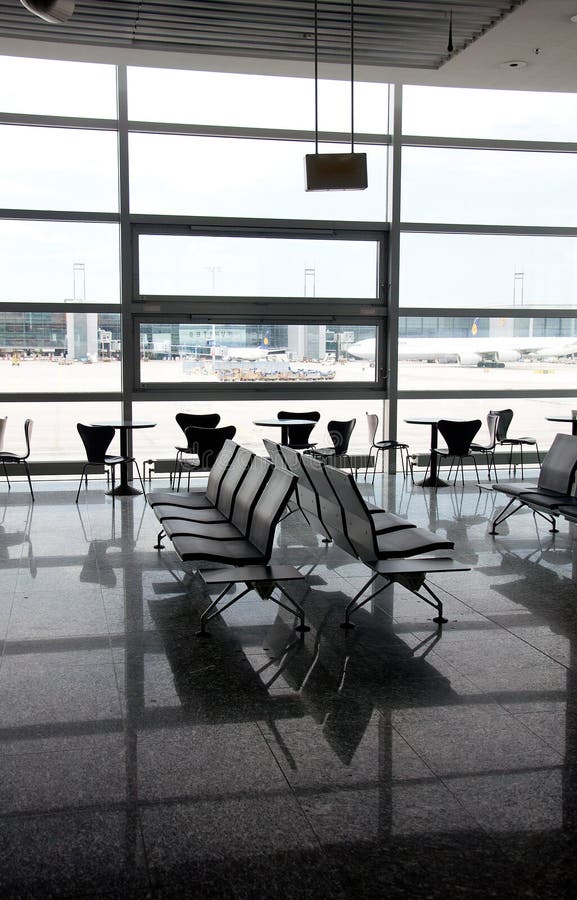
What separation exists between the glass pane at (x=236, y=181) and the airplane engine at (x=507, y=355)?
258 centimetres

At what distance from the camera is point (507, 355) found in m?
12.6

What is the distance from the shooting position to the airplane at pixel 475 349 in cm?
1214

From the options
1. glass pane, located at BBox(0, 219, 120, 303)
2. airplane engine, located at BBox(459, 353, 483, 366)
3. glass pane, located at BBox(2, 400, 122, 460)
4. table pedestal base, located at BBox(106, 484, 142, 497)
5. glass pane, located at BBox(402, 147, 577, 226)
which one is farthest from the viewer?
airplane engine, located at BBox(459, 353, 483, 366)

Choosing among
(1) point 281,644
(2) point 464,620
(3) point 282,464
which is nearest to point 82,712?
(1) point 281,644

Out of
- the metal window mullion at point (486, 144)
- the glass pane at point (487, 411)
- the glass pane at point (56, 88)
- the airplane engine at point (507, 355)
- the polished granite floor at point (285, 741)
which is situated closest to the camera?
the polished granite floor at point (285, 741)

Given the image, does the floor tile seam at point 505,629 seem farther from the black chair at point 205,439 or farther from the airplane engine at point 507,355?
the airplane engine at point 507,355

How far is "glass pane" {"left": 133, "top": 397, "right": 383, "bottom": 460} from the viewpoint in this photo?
37.6 feet

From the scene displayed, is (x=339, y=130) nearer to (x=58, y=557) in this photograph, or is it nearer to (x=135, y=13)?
(x=135, y=13)

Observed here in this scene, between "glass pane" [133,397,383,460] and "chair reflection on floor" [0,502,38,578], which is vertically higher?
"glass pane" [133,397,383,460]

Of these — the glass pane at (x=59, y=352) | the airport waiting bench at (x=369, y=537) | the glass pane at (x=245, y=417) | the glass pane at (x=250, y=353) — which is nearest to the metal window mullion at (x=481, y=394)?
the glass pane at (x=245, y=417)

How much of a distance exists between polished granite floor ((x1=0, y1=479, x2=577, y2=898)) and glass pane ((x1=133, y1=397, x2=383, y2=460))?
525cm

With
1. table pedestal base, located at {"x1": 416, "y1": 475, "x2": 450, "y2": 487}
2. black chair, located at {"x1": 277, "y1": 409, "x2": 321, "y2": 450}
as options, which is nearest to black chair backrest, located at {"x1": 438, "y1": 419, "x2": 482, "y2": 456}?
table pedestal base, located at {"x1": 416, "y1": 475, "x2": 450, "y2": 487}

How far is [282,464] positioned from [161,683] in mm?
3408

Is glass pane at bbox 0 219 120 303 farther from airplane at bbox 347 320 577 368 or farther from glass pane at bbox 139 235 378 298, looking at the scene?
airplane at bbox 347 320 577 368
